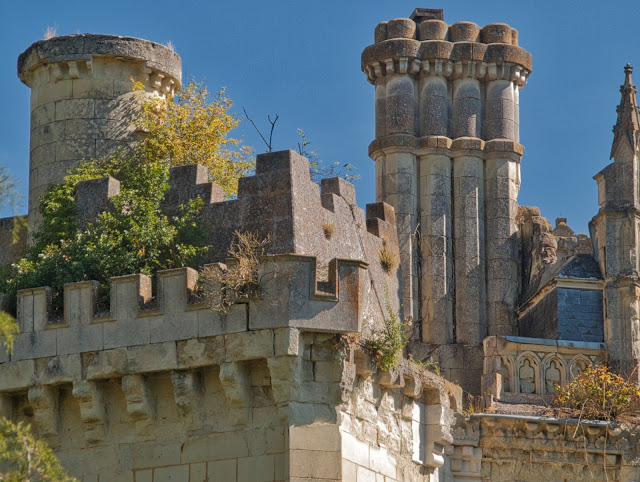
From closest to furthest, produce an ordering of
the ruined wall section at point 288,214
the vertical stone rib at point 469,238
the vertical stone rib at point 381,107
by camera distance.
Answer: the ruined wall section at point 288,214
the vertical stone rib at point 469,238
the vertical stone rib at point 381,107

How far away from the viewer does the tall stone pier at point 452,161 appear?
37.9 m

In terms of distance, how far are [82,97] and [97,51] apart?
2.28ft

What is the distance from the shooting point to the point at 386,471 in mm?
24812

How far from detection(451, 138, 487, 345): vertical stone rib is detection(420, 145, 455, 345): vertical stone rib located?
0.52ft

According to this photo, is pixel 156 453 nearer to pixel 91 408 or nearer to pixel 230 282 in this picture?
pixel 91 408

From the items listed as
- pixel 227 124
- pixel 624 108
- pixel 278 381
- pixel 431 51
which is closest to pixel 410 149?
pixel 431 51

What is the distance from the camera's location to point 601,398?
28391 mm

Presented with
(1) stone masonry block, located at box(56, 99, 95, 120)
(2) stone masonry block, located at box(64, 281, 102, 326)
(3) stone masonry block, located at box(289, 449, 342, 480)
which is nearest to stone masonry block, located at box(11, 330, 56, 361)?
(2) stone masonry block, located at box(64, 281, 102, 326)

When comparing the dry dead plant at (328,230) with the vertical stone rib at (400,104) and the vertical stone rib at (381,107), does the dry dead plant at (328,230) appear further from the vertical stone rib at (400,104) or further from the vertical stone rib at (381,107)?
the vertical stone rib at (381,107)

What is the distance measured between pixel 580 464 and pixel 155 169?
24.1ft

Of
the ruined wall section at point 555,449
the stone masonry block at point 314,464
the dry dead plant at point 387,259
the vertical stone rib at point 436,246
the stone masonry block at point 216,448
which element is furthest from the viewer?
the vertical stone rib at point 436,246

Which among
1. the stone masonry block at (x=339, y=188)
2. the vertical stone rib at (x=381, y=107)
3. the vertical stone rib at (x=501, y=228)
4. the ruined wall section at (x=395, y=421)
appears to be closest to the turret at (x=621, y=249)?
the vertical stone rib at (x=501, y=228)

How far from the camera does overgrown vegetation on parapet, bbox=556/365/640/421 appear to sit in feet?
92.6

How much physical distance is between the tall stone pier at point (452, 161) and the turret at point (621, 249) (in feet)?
11.9
